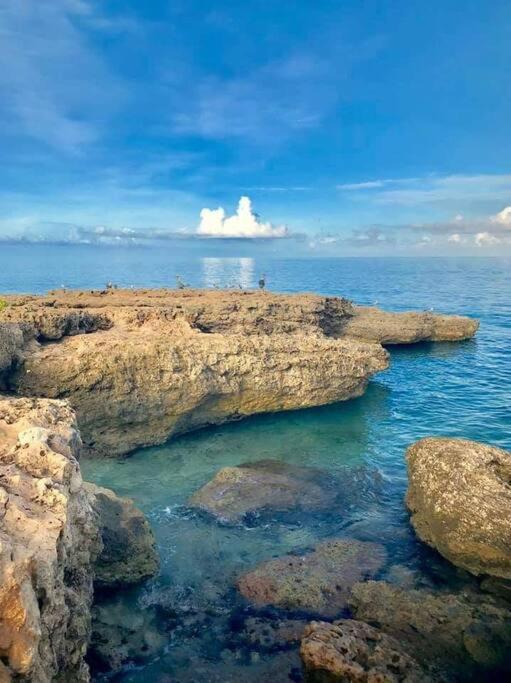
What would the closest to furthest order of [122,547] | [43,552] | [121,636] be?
[43,552] < [121,636] < [122,547]

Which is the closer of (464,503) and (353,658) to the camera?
(353,658)

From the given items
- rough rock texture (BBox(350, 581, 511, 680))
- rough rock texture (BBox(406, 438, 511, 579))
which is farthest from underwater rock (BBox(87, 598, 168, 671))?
rough rock texture (BBox(406, 438, 511, 579))

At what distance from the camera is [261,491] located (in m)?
18.5

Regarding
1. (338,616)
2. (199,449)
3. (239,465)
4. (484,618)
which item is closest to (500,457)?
(484,618)

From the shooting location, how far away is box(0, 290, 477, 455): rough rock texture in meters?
21.2

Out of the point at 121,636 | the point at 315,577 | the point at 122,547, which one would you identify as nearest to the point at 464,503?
the point at 315,577

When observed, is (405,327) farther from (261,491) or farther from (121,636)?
(121,636)

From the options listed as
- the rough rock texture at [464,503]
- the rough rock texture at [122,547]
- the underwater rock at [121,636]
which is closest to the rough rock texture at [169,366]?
the rough rock texture at [122,547]

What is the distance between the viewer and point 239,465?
21.2m

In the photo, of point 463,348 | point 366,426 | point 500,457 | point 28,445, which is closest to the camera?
point 28,445

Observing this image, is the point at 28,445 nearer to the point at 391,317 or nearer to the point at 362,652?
the point at 362,652

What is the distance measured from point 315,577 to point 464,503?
17.5ft

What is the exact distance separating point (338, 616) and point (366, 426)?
47.2 feet

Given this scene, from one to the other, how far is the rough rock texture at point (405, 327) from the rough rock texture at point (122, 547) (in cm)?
3059
